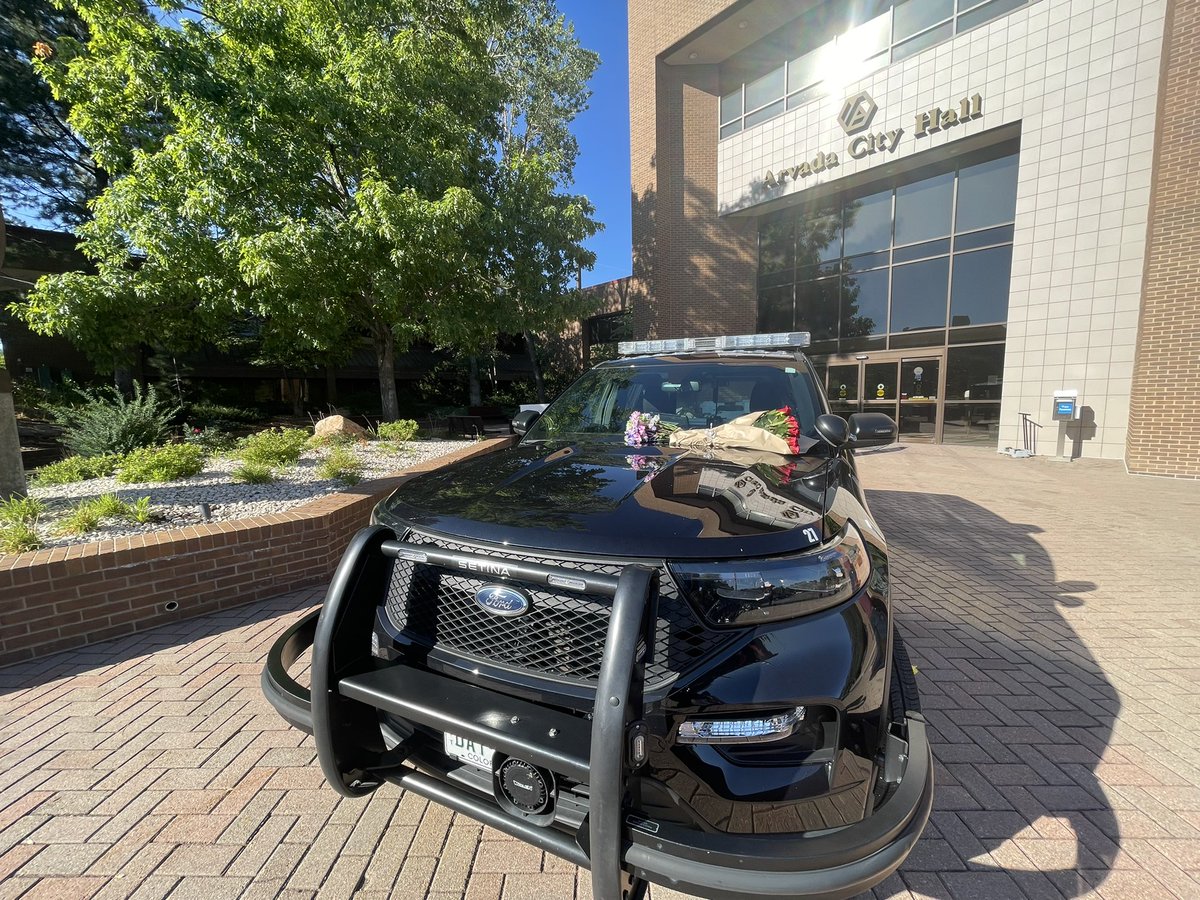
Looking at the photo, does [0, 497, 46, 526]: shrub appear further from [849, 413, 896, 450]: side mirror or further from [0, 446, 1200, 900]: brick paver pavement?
[849, 413, 896, 450]: side mirror

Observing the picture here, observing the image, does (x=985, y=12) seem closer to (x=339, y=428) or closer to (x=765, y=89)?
(x=765, y=89)

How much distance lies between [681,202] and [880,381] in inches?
344

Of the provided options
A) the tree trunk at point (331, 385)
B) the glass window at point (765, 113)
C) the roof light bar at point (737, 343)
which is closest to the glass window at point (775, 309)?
the glass window at point (765, 113)

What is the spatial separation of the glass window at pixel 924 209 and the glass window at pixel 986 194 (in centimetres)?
30

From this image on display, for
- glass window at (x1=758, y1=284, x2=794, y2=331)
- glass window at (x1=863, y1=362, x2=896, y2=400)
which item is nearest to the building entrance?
glass window at (x1=863, y1=362, x2=896, y2=400)

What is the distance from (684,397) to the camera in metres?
3.17

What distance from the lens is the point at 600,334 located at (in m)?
22.9

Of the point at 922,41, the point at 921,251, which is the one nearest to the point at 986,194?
the point at 921,251

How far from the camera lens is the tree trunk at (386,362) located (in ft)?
38.6

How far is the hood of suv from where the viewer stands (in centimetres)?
147

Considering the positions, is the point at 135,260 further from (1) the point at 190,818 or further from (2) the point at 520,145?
(2) the point at 520,145

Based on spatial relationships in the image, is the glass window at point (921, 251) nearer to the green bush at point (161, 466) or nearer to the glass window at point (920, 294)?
the glass window at point (920, 294)

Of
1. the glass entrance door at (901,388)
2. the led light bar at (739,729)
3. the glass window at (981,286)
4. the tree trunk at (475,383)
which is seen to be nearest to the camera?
the led light bar at (739,729)

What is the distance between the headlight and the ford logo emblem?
44 cm
